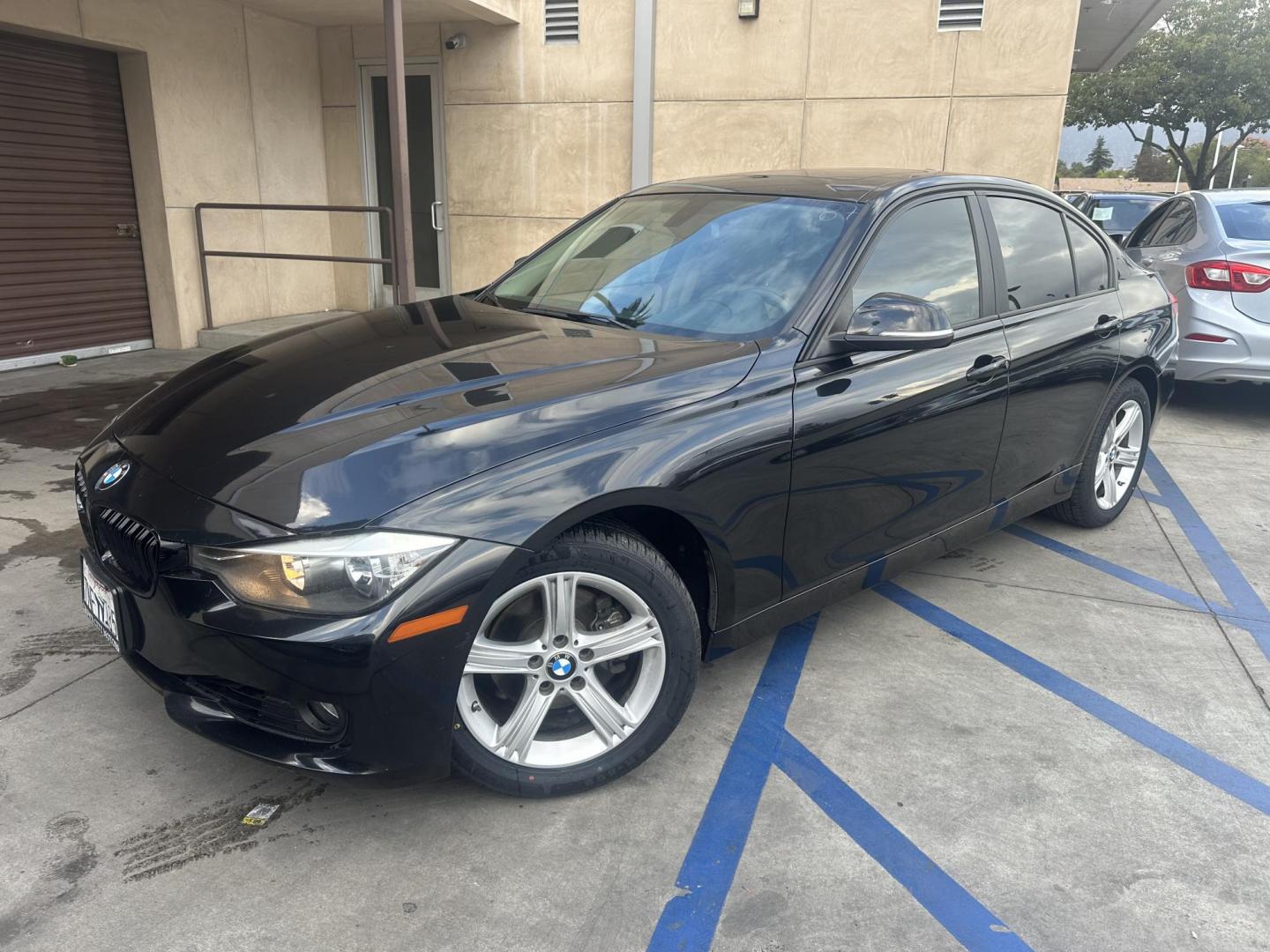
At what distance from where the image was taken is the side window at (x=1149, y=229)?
8469 mm

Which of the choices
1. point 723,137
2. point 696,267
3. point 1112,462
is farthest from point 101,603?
point 723,137

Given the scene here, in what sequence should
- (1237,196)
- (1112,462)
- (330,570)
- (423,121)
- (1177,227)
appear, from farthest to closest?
(423,121), (1177,227), (1237,196), (1112,462), (330,570)

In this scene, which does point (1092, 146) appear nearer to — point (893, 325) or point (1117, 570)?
point (1117, 570)

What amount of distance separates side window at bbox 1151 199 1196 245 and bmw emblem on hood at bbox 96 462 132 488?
781 cm

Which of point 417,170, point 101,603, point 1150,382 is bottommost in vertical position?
point 101,603

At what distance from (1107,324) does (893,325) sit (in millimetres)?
1945

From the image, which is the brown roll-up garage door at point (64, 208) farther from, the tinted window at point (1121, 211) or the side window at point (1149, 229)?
the tinted window at point (1121, 211)

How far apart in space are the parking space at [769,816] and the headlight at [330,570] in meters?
0.70

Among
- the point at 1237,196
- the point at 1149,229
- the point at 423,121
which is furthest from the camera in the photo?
the point at 423,121

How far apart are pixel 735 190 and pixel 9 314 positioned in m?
6.90

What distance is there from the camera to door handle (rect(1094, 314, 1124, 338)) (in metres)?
4.30

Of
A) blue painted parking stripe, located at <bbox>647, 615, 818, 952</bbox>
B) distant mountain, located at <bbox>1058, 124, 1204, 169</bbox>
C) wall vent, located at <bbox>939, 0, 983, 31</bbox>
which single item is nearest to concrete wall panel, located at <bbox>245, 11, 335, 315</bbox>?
wall vent, located at <bbox>939, 0, 983, 31</bbox>

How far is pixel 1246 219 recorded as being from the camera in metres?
7.32

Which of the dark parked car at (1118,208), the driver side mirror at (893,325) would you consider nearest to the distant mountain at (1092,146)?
the dark parked car at (1118,208)
